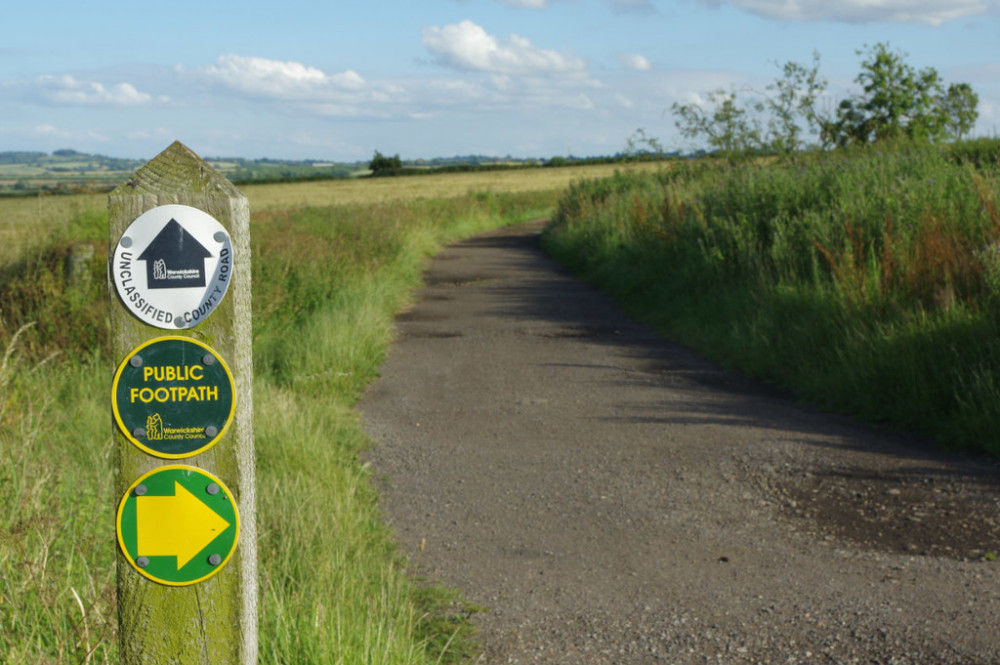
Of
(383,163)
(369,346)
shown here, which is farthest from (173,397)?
Answer: (383,163)

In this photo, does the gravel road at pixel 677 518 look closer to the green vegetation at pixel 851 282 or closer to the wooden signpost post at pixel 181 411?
the green vegetation at pixel 851 282

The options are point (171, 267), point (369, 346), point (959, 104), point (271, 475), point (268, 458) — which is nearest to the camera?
point (171, 267)

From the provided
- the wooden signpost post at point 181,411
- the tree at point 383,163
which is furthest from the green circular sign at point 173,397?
the tree at point 383,163

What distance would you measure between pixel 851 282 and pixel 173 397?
8062 millimetres

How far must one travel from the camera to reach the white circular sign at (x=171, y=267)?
1.79m

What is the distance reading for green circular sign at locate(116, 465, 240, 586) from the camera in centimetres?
184

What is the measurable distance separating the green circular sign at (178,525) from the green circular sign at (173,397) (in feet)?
0.20

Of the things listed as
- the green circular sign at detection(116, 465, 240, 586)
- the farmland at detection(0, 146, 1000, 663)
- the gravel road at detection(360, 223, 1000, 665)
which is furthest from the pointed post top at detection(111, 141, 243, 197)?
the gravel road at detection(360, 223, 1000, 665)

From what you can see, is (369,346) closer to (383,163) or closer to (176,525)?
(176,525)

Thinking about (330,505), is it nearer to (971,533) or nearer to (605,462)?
(605,462)

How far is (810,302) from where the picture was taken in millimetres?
9352

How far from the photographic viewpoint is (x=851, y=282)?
881 centimetres

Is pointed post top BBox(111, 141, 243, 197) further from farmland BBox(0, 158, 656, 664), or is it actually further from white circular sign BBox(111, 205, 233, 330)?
farmland BBox(0, 158, 656, 664)

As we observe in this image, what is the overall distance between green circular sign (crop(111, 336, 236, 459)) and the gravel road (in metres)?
2.25
